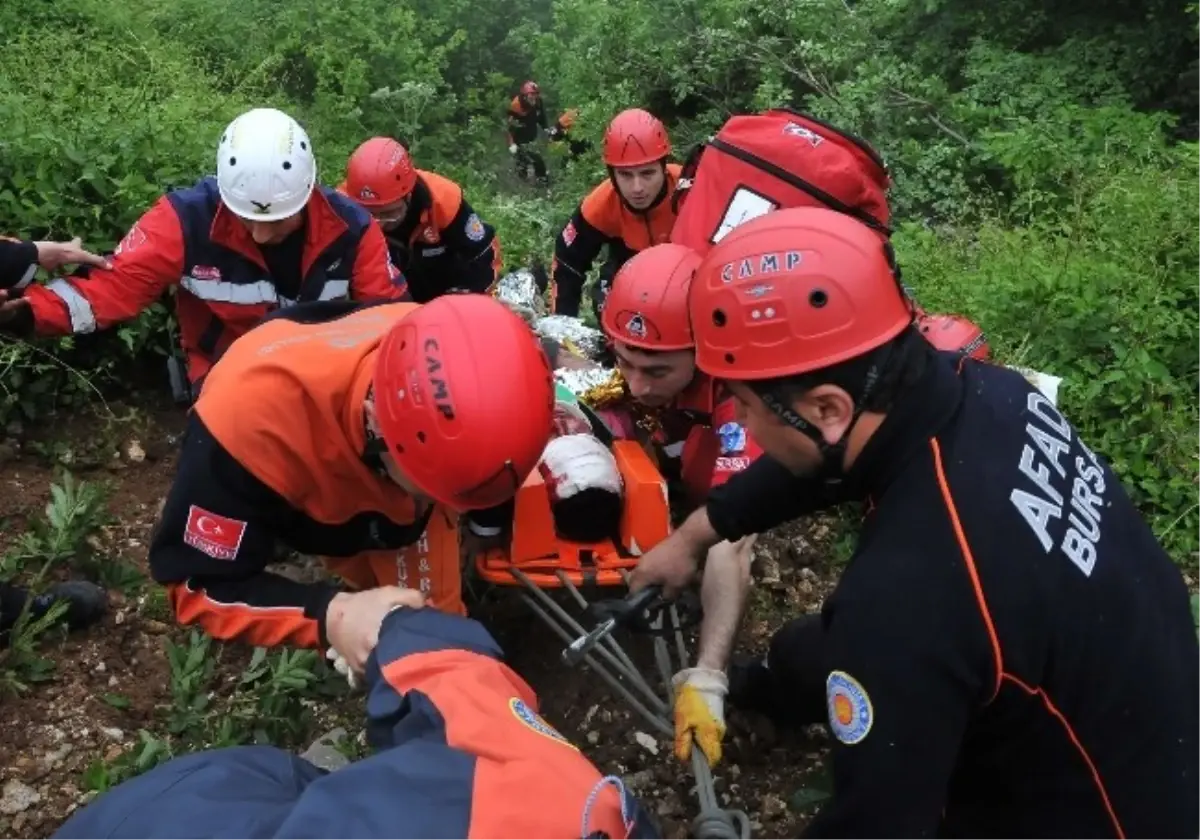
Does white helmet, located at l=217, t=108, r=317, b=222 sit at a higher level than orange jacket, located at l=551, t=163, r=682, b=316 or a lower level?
higher

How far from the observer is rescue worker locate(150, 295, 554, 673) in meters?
2.26

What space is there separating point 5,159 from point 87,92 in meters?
2.59

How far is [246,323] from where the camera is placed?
13.8ft

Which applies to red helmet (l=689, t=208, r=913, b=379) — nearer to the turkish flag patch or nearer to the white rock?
the turkish flag patch

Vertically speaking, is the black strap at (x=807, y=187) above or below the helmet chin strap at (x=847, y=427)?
below

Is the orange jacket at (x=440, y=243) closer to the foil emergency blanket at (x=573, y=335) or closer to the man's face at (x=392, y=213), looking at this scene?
the man's face at (x=392, y=213)

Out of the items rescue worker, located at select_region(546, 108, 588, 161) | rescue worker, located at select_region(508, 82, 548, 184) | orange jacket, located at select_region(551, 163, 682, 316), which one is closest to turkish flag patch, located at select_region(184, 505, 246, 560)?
orange jacket, located at select_region(551, 163, 682, 316)

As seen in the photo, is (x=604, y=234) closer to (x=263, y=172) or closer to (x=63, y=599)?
(x=263, y=172)

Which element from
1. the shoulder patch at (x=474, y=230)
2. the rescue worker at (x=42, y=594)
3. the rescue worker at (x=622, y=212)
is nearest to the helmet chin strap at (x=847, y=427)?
the rescue worker at (x=42, y=594)

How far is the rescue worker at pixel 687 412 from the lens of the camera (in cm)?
299

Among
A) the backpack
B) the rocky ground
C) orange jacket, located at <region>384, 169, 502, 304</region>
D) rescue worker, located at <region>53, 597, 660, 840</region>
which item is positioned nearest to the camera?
rescue worker, located at <region>53, 597, 660, 840</region>

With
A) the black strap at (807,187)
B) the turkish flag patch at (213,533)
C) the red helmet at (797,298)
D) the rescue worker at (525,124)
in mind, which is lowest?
the rescue worker at (525,124)

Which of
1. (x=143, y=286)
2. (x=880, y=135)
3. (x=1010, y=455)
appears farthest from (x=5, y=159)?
(x=880, y=135)

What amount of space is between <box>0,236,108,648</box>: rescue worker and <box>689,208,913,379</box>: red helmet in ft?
8.98
